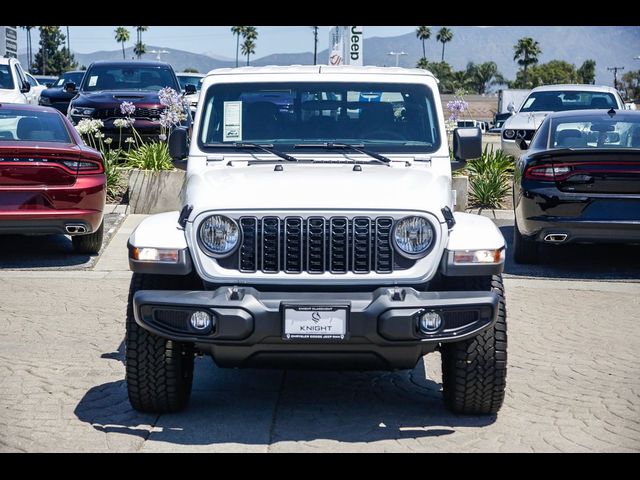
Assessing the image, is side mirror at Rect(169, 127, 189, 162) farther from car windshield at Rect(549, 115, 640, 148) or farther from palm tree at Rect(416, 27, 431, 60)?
palm tree at Rect(416, 27, 431, 60)

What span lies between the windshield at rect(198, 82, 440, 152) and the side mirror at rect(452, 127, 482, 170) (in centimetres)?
24

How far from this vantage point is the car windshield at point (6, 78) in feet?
65.0

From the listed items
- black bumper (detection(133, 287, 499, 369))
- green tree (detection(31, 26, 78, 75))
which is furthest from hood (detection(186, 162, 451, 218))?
green tree (detection(31, 26, 78, 75))

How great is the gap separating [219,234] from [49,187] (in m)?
5.21

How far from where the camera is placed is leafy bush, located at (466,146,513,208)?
15.2 metres

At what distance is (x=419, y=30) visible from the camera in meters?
148

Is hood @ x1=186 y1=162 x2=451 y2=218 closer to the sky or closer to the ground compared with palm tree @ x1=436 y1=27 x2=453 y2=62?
closer to the ground

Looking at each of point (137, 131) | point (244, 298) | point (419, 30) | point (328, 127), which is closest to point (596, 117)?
point (328, 127)

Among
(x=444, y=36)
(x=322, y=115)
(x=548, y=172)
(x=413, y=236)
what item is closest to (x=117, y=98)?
(x=548, y=172)

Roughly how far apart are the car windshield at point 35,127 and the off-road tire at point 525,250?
14.8 ft

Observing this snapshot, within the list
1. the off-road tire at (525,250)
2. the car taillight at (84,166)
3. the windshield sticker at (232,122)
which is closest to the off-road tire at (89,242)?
the car taillight at (84,166)

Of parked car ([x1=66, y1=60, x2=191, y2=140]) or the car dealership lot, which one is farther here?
parked car ([x1=66, y1=60, x2=191, y2=140])

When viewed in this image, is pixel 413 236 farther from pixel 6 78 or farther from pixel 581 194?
pixel 6 78
